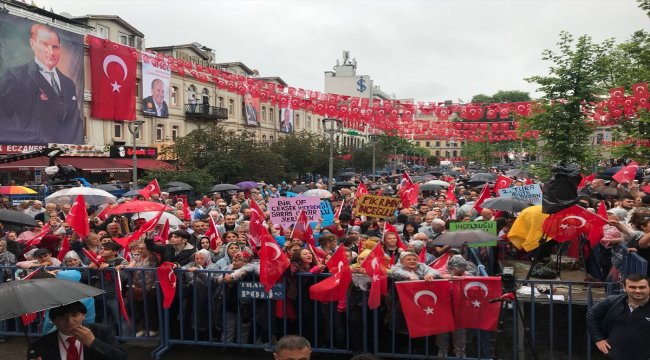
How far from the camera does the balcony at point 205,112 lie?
3784 cm

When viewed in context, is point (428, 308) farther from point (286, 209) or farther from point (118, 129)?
point (118, 129)

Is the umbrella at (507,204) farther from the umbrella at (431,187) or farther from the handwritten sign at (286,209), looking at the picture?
the umbrella at (431,187)

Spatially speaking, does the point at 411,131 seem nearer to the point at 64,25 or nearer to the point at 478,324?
the point at 64,25

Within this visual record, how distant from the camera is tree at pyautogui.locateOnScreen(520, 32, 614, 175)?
15.2 m

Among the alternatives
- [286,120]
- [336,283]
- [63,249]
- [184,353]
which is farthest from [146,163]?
[336,283]

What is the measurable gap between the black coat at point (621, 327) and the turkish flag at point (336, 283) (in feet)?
7.77

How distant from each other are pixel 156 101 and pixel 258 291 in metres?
30.4

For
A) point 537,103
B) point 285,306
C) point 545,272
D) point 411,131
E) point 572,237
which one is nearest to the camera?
point 285,306

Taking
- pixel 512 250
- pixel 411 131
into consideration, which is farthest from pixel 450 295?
pixel 411 131

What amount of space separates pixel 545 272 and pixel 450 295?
2.64 meters

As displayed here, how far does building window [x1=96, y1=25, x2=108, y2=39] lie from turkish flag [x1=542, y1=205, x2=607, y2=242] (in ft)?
101

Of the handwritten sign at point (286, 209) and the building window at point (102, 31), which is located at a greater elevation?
the building window at point (102, 31)

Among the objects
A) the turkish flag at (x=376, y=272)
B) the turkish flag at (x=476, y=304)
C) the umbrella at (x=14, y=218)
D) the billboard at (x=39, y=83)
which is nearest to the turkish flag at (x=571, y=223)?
the turkish flag at (x=476, y=304)

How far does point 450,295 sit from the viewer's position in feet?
18.0
